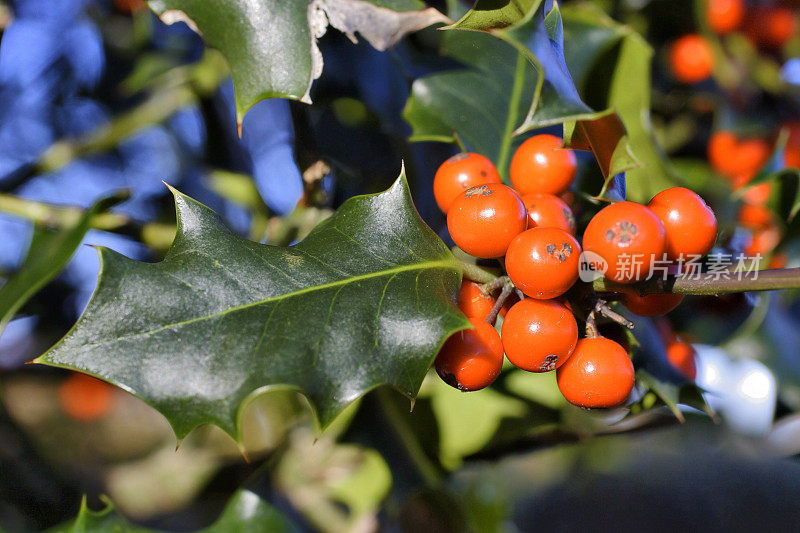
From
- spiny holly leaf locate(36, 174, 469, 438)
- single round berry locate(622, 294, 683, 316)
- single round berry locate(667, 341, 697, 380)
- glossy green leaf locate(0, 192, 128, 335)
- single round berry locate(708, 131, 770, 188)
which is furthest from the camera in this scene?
single round berry locate(708, 131, 770, 188)

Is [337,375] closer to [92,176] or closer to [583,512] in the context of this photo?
[92,176]

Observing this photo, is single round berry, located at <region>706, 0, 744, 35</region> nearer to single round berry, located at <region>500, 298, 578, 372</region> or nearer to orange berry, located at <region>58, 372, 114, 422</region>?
single round berry, located at <region>500, 298, 578, 372</region>

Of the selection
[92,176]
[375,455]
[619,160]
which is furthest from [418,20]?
[92,176]

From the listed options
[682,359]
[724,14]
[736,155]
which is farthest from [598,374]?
[724,14]

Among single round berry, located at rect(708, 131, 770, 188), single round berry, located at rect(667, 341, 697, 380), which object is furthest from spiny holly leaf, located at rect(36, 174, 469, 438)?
single round berry, located at rect(708, 131, 770, 188)

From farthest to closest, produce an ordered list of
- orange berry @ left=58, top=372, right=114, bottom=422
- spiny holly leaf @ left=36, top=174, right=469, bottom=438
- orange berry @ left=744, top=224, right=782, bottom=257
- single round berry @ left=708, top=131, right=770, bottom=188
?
orange berry @ left=58, top=372, right=114, bottom=422 → single round berry @ left=708, top=131, right=770, bottom=188 → orange berry @ left=744, top=224, right=782, bottom=257 → spiny holly leaf @ left=36, top=174, right=469, bottom=438

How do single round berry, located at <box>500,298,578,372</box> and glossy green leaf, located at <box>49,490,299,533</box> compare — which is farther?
glossy green leaf, located at <box>49,490,299,533</box>

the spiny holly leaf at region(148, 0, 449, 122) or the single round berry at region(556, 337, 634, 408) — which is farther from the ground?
the spiny holly leaf at region(148, 0, 449, 122)
